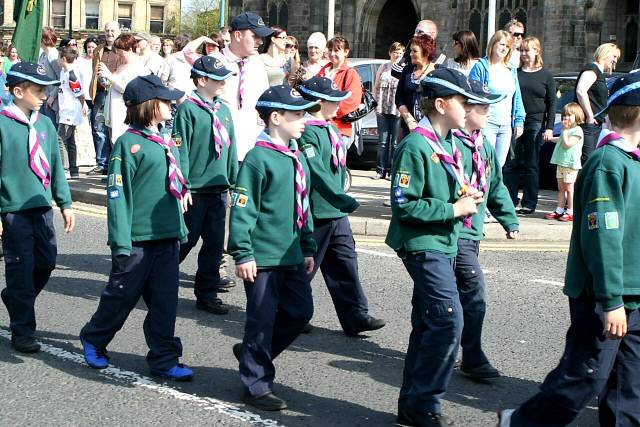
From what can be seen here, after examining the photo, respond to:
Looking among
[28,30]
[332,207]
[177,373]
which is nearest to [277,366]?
[177,373]

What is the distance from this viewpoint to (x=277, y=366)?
7.12 meters

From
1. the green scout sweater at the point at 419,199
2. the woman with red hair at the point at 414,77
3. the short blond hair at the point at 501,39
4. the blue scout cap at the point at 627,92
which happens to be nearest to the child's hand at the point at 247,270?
the green scout sweater at the point at 419,199

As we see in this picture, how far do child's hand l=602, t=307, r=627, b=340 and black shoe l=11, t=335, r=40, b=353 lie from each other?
3728 millimetres

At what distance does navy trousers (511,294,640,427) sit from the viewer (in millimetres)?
5020

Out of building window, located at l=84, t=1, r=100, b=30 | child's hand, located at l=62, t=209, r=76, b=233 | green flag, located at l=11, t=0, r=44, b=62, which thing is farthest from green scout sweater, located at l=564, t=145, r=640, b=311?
building window, located at l=84, t=1, r=100, b=30

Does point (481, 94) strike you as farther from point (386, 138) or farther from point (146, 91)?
point (386, 138)

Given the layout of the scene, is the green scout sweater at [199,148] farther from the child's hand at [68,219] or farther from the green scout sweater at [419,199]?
the green scout sweater at [419,199]

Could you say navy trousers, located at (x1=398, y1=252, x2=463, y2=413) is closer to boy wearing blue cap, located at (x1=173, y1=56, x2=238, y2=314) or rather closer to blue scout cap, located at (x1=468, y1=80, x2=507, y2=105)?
blue scout cap, located at (x1=468, y1=80, x2=507, y2=105)

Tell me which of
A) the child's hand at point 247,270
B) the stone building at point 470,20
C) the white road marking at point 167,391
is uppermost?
the stone building at point 470,20

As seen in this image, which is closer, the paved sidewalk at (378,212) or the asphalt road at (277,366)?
the asphalt road at (277,366)

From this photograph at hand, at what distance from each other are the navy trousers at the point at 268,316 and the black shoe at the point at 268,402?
0.03 meters

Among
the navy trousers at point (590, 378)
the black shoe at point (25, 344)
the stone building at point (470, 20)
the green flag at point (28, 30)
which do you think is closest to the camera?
the navy trousers at point (590, 378)

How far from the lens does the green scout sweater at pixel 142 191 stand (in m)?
6.75

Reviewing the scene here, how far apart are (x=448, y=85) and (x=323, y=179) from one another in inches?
60.4
